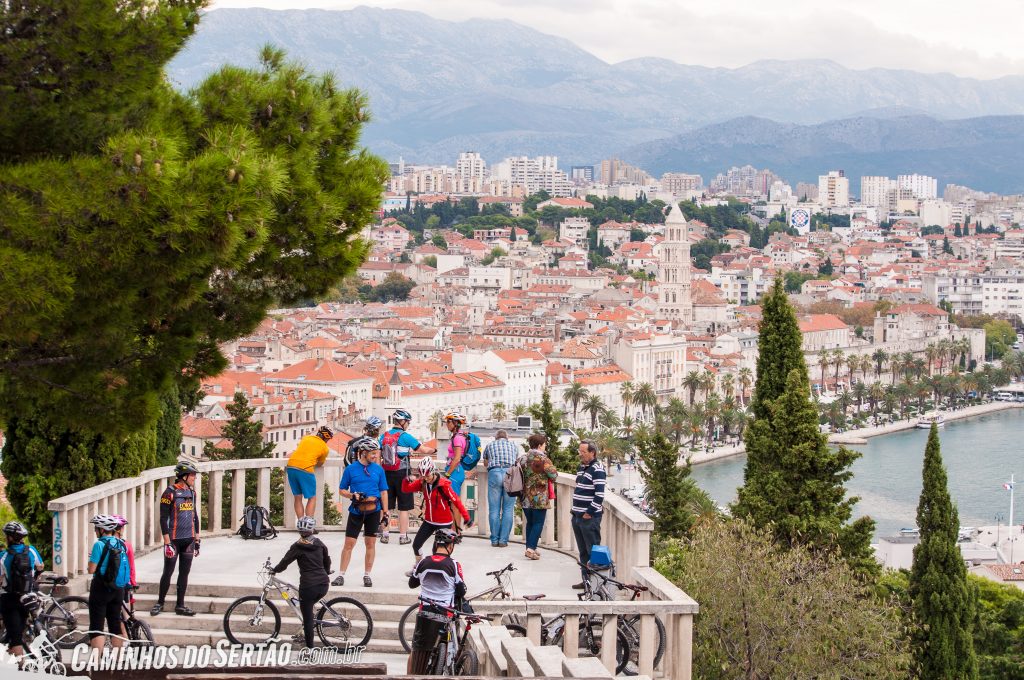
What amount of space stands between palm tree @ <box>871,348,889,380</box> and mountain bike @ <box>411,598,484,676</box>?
8691 centimetres

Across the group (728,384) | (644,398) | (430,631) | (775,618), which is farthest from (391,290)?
(430,631)

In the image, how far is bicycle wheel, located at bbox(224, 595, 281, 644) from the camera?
6219 millimetres

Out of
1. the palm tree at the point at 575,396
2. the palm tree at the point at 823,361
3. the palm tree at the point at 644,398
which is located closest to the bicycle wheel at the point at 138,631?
the palm tree at the point at 575,396

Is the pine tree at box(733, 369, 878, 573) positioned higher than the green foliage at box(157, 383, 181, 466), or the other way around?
the green foliage at box(157, 383, 181, 466)

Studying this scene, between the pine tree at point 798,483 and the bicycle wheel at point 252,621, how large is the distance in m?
6.11

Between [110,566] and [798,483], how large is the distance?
7.33 meters

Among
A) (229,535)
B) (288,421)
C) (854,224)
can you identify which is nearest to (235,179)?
(229,535)

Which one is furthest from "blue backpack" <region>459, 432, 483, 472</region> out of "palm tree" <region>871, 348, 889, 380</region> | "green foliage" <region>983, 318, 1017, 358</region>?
"green foliage" <region>983, 318, 1017, 358</region>

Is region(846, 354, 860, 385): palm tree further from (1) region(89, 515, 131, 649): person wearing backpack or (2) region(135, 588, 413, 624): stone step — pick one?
(1) region(89, 515, 131, 649): person wearing backpack

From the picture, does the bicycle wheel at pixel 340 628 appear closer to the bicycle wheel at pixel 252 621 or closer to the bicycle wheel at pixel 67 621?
the bicycle wheel at pixel 252 621

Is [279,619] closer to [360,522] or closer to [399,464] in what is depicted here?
[360,522]

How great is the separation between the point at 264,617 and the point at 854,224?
17028 cm

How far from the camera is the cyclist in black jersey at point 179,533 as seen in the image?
253 inches

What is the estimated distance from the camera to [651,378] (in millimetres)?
79875
